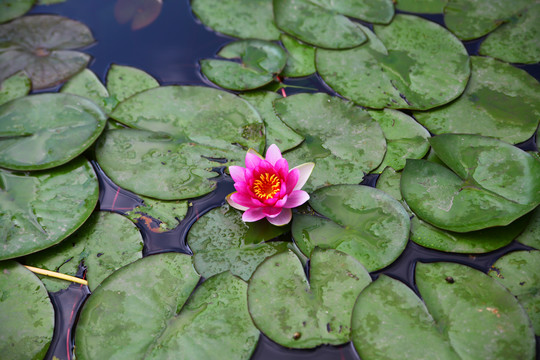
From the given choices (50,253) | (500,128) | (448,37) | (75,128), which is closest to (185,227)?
(50,253)

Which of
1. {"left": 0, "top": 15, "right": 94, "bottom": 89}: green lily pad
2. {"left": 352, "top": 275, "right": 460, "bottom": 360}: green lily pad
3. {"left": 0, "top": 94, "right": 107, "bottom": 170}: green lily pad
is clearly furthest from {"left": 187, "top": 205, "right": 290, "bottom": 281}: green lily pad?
{"left": 0, "top": 15, "right": 94, "bottom": 89}: green lily pad

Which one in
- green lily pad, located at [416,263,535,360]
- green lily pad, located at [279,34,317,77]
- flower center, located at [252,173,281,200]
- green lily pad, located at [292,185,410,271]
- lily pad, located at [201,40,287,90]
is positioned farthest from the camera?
green lily pad, located at [279,34,317,77]

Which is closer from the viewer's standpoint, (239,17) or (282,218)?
(282,218)

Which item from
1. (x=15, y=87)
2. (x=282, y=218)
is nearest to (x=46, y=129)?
(x=15, y=87)

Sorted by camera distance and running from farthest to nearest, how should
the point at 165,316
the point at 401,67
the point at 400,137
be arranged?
the point at 401,67 < the point at 400,137 < the point at 165,316

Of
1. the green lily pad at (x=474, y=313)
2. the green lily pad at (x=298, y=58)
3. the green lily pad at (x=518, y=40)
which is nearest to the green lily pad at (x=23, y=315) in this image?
the green lily pad at (x=474, y=313)

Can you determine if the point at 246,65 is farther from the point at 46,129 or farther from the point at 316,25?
the point at 46,129

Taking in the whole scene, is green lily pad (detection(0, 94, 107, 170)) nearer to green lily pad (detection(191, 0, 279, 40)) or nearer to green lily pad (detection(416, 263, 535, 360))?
green lily pad (detection(191, 0, 279, 40))
